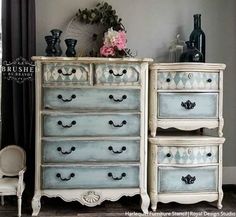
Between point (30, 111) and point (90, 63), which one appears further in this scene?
point (30, 111)

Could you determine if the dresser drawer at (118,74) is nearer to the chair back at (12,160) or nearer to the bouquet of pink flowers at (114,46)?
the bouquet of pink flowers at (114,46)

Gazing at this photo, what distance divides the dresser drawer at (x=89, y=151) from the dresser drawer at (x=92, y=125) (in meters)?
0.07

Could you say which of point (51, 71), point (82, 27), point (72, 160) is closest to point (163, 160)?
point (72, 160)

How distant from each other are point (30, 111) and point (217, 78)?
63.2 inches

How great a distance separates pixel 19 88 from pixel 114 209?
1.32 metres

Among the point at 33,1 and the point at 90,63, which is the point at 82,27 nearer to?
the point at 33,1

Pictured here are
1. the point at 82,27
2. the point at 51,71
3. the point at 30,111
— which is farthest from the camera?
the point at 82,27

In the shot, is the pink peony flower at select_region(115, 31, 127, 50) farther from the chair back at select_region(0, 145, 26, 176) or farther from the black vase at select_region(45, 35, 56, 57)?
the chair back at select_region(0, 145, 26, 176)

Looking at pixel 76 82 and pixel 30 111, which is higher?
pixel 76 82

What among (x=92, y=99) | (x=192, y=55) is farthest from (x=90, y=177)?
(x=192, y=55)

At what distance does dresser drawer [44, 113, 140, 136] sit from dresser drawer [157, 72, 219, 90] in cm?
36

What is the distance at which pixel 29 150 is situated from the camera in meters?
3.17

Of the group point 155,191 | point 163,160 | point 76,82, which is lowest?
point 155,191
